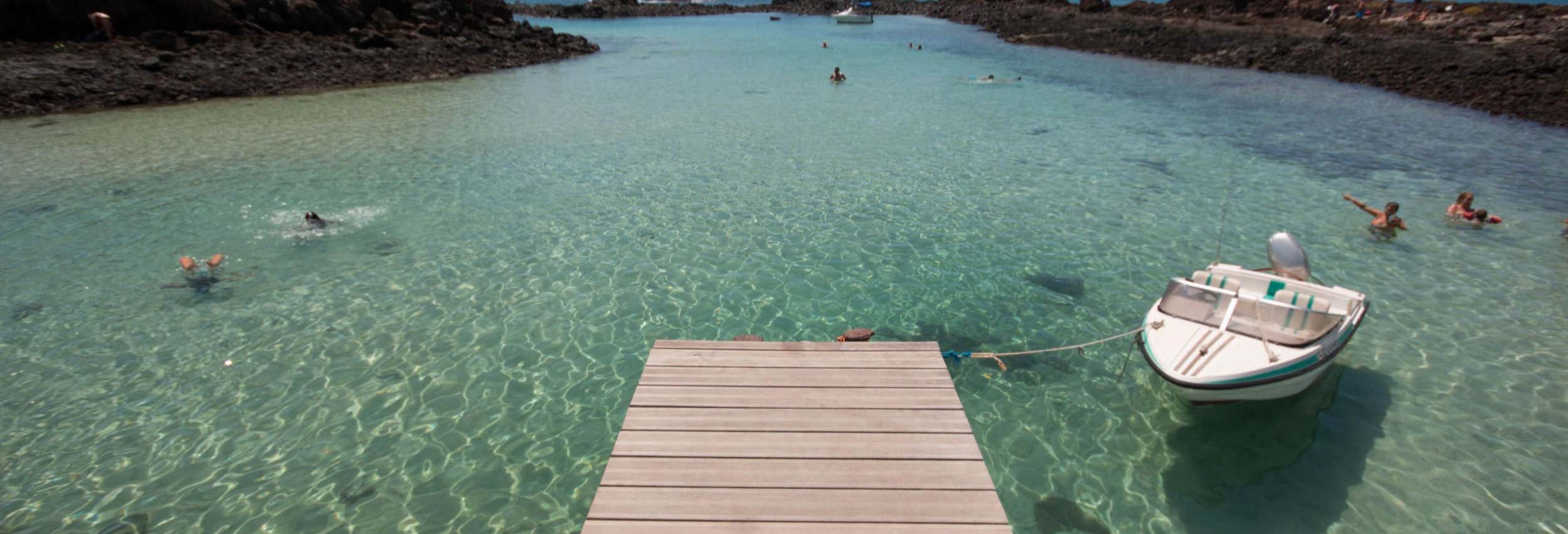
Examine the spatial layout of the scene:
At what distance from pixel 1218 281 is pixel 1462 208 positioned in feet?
35.5

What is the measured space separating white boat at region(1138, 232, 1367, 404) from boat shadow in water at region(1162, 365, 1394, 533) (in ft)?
2.24

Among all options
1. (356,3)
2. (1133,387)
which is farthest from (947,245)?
(356,3)

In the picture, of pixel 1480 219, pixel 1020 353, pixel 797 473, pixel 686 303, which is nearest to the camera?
pixel 797 473

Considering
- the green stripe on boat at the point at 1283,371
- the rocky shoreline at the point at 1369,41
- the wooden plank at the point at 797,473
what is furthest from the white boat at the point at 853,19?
the wooden plank at the point at 797,473

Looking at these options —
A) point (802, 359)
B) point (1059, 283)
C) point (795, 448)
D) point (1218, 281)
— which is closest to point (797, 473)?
point (795, 448)

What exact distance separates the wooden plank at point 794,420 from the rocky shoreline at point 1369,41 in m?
33.3

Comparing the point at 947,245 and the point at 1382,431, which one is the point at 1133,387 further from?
the point at 947,245

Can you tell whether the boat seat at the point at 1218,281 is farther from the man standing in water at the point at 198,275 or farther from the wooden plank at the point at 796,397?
the man standing in water at the point at 198,275

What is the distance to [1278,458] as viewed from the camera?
7.55 metres

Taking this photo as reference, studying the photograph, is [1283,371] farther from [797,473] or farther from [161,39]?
[161,39]

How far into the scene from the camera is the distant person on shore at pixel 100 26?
28875 mm

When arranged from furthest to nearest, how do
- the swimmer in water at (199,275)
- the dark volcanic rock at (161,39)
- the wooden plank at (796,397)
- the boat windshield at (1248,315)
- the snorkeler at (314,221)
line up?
the dark volcanic rock at (161,39) → the snorkeler at (314,221) → the swimmer in water at (199,275) → the boat windshield at (1248,315) → the wooden plank at (796,397)

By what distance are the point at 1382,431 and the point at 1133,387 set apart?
273 cm

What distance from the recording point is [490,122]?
25656 millimetres
